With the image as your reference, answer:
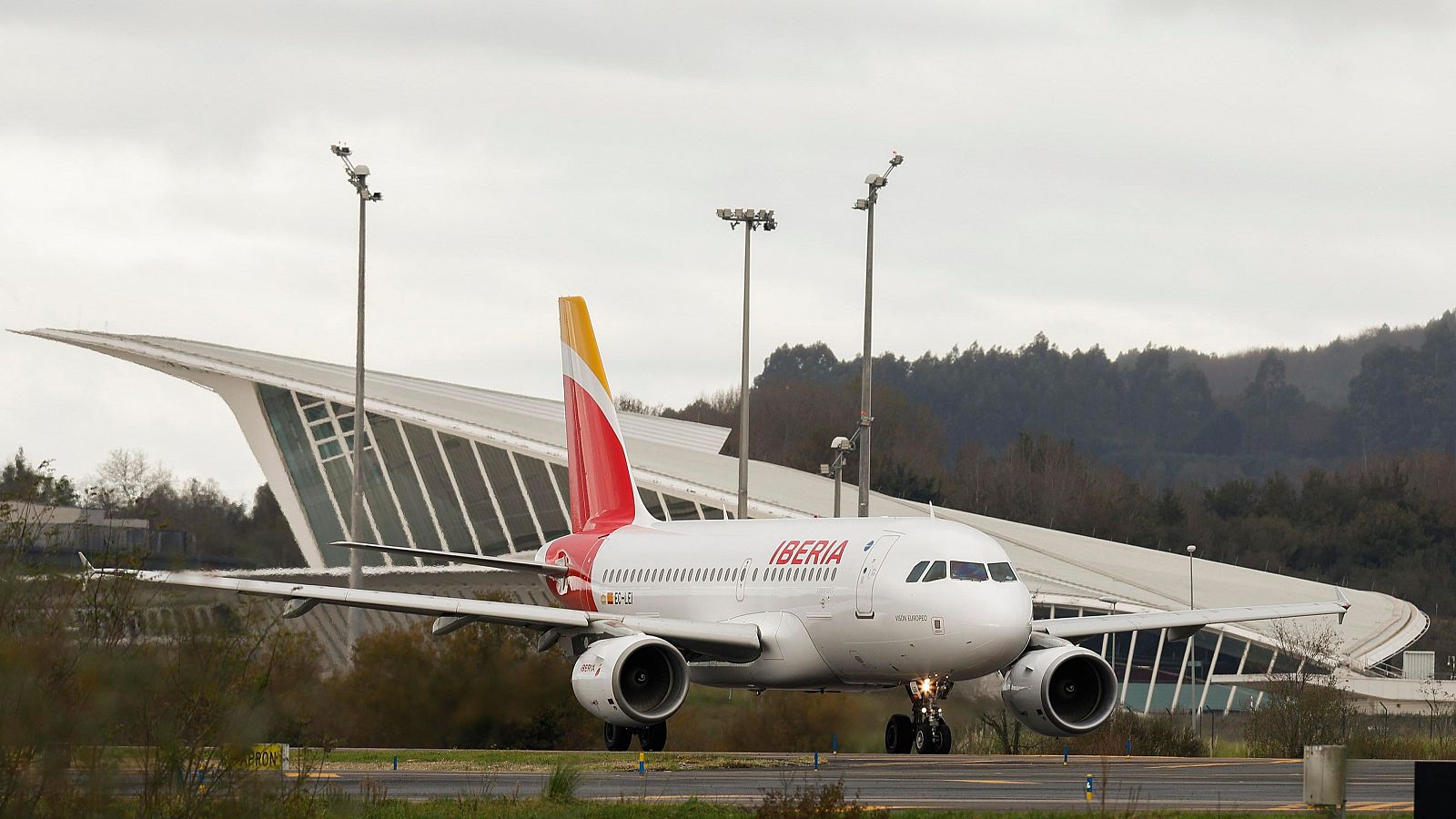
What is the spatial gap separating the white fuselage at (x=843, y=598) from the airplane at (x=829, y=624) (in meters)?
0.02

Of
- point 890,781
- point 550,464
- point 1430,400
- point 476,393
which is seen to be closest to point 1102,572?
point 550,464

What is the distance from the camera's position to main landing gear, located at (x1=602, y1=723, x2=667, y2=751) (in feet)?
97.6

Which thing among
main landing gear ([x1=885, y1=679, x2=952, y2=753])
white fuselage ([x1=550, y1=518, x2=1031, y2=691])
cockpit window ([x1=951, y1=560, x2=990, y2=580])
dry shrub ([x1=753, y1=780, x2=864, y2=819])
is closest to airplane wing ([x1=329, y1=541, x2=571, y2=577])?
white fuselage ([x1=550, y1=518, x2=1031, y2=691])

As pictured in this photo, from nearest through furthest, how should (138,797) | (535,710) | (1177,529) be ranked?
(138,797) < (535,710) < (1177,529)

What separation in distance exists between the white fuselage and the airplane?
2 centimetres

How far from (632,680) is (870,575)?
12.9ft

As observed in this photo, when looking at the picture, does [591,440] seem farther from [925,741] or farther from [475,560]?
[925,741]

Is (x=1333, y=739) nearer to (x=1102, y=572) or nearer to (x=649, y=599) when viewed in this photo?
(x=649, y=599)

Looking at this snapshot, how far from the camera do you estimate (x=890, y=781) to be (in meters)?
21.8

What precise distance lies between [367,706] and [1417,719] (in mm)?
22962

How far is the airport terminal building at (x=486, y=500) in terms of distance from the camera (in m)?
60.0

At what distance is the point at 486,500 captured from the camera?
214 ft

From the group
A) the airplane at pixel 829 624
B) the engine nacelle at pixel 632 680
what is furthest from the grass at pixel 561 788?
the engine nacelle at pixel 632 680

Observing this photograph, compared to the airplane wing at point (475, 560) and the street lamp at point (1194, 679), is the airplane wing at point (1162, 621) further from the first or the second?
the street lamp at point (1194, 679)
